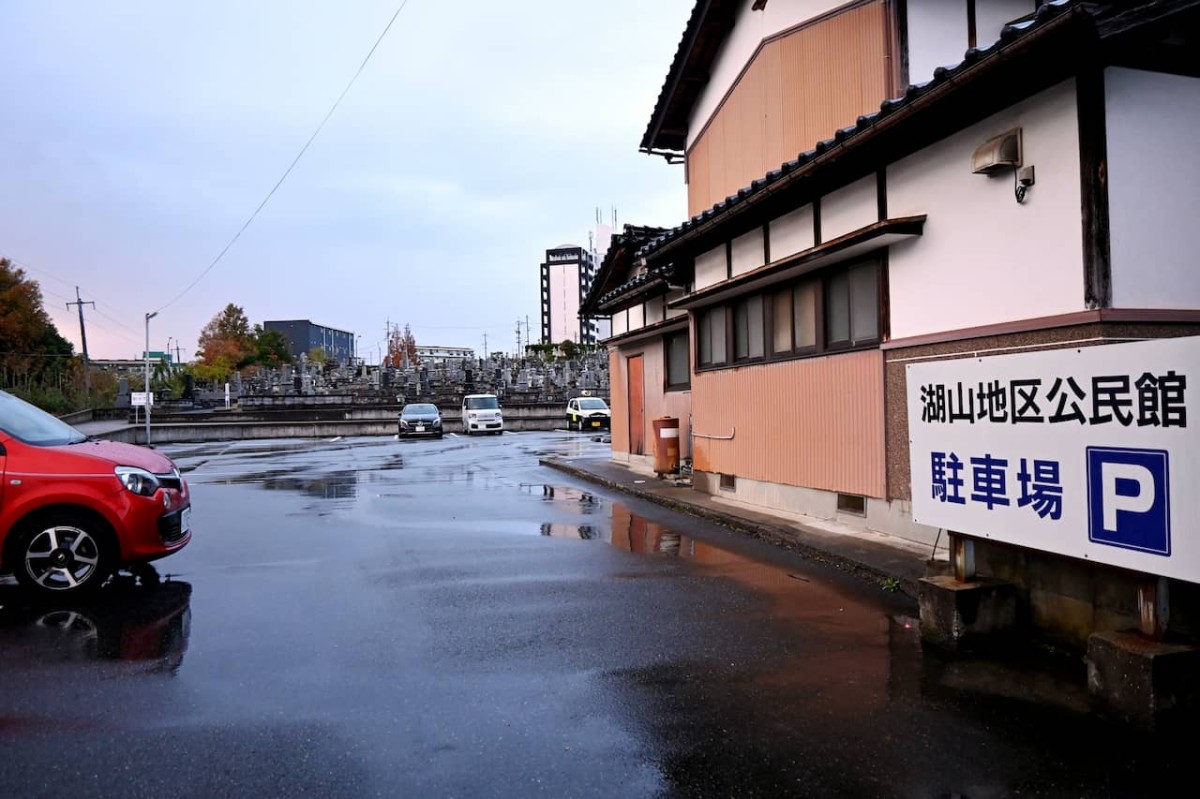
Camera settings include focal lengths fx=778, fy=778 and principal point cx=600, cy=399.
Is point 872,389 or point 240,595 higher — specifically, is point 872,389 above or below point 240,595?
above

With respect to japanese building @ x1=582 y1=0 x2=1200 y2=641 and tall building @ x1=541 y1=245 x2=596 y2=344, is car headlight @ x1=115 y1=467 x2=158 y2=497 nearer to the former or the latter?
japanese building @ x1=582 y1=0 x2=1200 y2=641

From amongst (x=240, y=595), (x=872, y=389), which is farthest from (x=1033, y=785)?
(x=240, y=595)

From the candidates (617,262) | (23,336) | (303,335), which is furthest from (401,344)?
(617,262)

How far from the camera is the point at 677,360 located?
15.5 m

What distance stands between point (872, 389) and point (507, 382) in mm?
44083

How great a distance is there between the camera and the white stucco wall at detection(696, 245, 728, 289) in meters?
11.2

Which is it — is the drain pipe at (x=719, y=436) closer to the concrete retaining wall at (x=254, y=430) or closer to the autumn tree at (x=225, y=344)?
the concrete retaining wall at (x=254, y=430)

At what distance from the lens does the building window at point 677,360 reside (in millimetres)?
15078

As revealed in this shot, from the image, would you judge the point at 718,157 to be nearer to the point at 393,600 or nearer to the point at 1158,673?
the point at 393,600

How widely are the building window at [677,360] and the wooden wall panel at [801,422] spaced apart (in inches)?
121

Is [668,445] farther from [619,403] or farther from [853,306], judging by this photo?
[853,306]

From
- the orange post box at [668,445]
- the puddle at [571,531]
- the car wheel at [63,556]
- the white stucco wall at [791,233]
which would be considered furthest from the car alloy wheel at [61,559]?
the orange post box at [668,445]

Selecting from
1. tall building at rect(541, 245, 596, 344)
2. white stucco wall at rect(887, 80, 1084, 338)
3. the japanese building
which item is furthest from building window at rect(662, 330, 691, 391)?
tall building at rect(541, 245, 596, 344)

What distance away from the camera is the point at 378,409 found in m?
42.7
